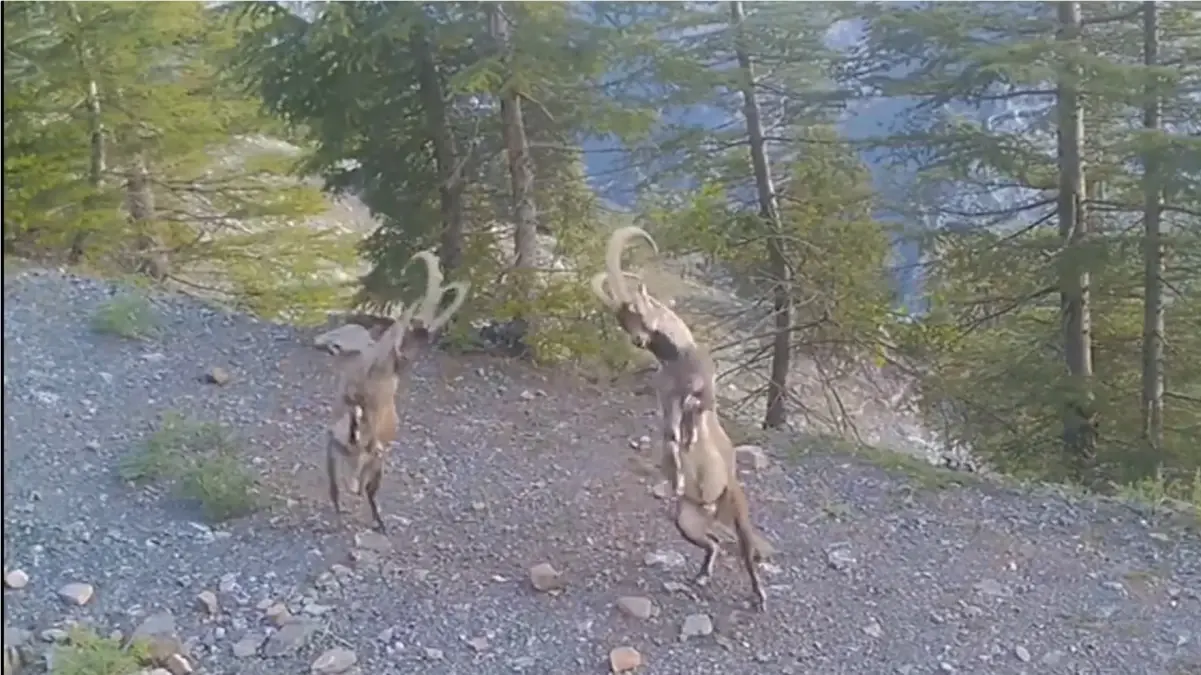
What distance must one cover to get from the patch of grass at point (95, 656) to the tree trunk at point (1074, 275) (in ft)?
23.1

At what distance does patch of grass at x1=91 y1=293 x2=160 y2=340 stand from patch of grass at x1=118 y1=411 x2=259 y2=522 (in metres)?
1.46

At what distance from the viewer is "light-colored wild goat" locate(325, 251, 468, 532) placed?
490 centimetres

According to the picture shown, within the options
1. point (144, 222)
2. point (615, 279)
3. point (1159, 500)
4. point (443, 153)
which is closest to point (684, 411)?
point (615, 279)

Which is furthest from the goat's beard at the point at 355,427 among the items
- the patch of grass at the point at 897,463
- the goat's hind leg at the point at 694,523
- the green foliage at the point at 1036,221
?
the green foliage at the point at 1036,221

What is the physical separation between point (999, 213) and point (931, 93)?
1221 millimetres

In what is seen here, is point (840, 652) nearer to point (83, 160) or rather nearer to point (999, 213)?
point (999, 213)

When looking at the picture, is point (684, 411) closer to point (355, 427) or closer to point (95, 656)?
point (355, 427)

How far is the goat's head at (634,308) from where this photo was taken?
426cm

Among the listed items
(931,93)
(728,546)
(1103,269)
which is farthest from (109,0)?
(1103,269)

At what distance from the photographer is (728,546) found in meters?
5.29

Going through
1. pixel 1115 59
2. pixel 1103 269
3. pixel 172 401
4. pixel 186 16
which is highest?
pixel 186 16

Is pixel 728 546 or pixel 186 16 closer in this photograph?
pixel 728 546

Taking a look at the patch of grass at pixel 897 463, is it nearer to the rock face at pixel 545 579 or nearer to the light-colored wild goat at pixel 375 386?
the rock face at pixel 545 579

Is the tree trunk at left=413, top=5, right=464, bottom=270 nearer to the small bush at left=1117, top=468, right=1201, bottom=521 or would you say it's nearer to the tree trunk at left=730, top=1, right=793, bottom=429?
the tree trunk at left=730, top=1, right=793, bottom=429
